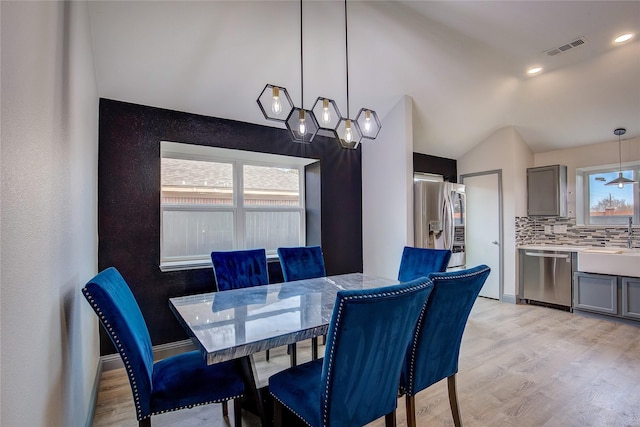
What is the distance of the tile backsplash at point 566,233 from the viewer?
4320 millimetres

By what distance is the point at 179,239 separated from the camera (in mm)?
3344

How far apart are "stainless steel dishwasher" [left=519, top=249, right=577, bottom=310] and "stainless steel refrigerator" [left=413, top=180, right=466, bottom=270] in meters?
0.95

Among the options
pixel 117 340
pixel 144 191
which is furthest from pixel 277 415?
pixel 144 191

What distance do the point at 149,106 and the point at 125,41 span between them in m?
0.67

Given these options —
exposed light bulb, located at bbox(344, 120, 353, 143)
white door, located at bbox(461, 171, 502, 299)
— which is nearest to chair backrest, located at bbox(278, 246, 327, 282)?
exposed light bulb, located at bbox(344, 120, 353, 143)

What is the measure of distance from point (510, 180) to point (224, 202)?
164 inches

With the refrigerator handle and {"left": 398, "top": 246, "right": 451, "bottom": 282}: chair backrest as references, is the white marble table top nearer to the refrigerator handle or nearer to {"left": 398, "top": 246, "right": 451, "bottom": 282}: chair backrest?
{"left": 398, "top": 246, "right": 451, "bottom": 282}: chair backrest

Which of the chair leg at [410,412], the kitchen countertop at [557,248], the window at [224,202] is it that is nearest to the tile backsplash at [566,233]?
the kitchen countertop at [557,248]

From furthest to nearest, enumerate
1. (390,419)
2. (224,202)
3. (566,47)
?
(224,202), (566,47), (390,419)

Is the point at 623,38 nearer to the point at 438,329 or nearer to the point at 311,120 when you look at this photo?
the point at 311,120

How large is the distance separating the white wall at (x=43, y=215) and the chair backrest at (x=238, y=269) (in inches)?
39.1

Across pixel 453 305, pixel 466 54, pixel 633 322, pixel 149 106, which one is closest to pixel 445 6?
pixel 466 54

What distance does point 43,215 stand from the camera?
1.11 metres

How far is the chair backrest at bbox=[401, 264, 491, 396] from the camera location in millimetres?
1620
